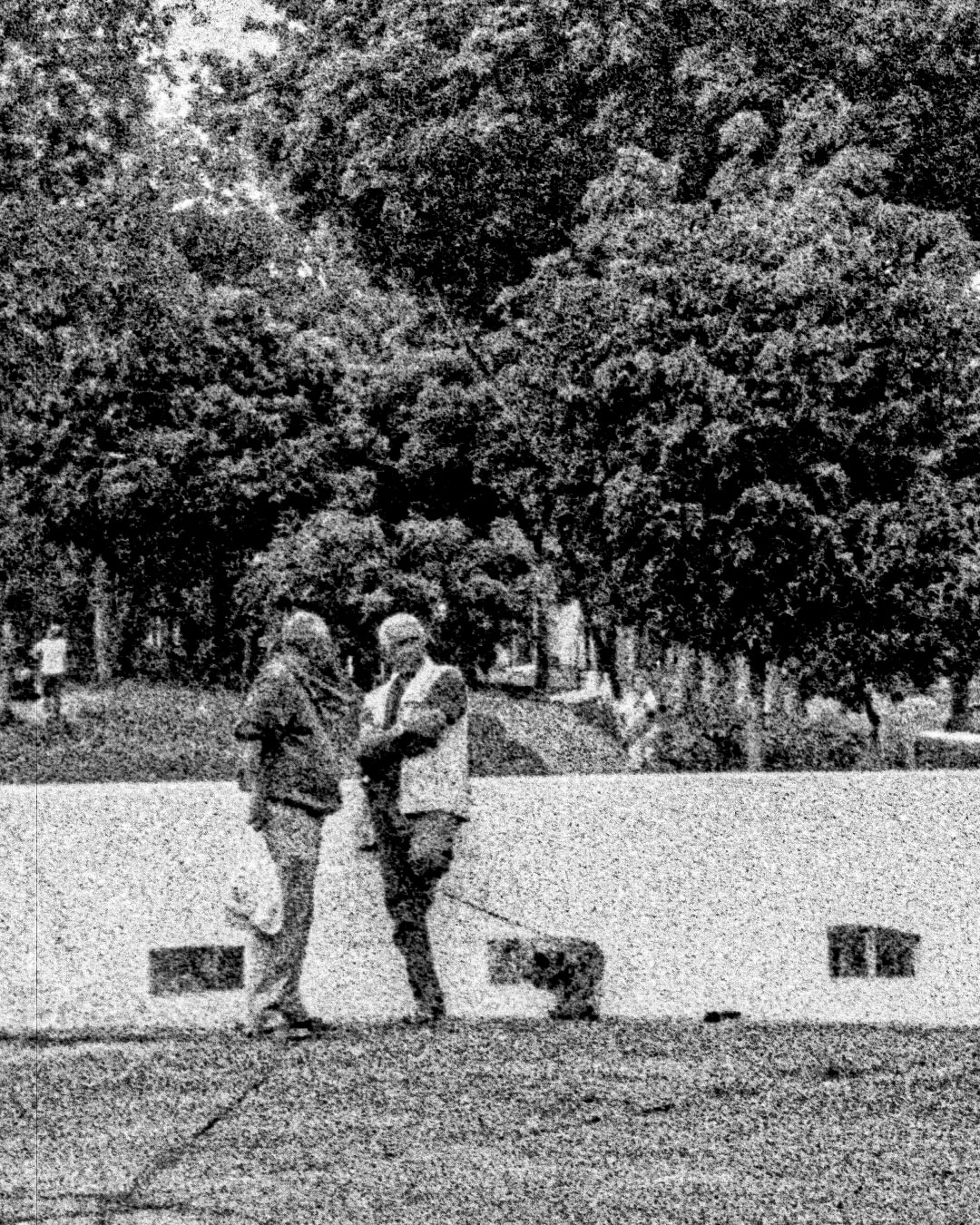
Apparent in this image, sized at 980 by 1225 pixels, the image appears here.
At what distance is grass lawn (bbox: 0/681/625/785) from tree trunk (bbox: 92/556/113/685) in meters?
5.64

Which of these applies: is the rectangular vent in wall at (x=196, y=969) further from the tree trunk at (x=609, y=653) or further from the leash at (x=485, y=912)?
the tree trunk at (x=609, y=653)

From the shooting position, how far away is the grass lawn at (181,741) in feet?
70.8

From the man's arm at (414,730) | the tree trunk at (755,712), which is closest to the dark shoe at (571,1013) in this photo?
the man's arm at (414,730)

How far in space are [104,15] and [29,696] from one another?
40.0 ft

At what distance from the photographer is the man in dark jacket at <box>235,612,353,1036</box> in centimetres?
733

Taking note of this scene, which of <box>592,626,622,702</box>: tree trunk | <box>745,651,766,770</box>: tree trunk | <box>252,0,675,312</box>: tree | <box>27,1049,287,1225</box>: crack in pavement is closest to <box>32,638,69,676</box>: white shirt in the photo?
<box>252,0,675,312</box>: tree

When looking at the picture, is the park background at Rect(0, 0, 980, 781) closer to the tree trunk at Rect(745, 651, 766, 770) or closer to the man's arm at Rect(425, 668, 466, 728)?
the tree trunk at Rect(745, 651, 766, 770)

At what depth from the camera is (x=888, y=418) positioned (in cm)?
1912

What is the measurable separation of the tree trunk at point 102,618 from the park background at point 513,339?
2659mm

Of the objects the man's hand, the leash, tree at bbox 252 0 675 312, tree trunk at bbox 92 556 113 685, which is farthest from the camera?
tree trunk at bbox 92 556 113 685

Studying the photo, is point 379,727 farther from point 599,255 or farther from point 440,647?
point 440,647

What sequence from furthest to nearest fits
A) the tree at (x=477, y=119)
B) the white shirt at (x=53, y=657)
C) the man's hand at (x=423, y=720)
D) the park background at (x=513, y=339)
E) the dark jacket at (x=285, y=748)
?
the white shirt at (x=53, y=657)
the tree at (x=477, y=119)
the park background at (x=513, y=339)
the man's hand at (x=423, y=720)
the dark jacket at (x=285, y=748)

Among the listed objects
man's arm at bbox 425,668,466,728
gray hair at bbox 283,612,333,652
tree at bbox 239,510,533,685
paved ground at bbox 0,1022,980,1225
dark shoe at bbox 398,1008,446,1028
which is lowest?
paved ground at bbox 0,1022,980,1225

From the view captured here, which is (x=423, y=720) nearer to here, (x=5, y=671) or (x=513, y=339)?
(x=513, y=339)
